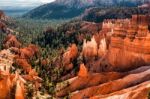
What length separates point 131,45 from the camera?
75.4m

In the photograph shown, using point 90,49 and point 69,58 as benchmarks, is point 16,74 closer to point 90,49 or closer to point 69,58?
point 90,49

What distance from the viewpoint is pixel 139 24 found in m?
75.2

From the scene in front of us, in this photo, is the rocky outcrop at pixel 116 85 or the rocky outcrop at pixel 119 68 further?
the rocky outcrop at pixel 119 68

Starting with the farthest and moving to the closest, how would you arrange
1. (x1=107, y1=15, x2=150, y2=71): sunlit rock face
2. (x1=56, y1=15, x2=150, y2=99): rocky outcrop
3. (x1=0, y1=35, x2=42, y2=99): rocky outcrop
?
(x1=107, y1=15, x2=150, y2=71): sunlit rock face
(x1=56, y1=15, x2=150, y2=99): rocky outcrop
(x1=0, y1=35, x2=42, y2=99): rocky outcrop

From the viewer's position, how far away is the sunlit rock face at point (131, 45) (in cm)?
7300

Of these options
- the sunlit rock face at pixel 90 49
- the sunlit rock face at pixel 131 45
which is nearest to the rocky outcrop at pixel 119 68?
the sunlit rock face at pixel 131 45

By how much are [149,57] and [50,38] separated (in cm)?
9199

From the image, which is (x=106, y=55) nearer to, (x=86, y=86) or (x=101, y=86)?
(x=86, y=86)

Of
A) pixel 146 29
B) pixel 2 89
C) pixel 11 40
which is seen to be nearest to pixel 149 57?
pixel 146 29

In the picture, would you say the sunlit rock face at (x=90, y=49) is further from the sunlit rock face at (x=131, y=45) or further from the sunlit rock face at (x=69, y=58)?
the sunlit rock face at (x=131, y=45)

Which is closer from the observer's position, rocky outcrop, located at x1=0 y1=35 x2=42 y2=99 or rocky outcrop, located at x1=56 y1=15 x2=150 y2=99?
rocky outcrop, located at x1=0 y1=35 x2=42 y2=99

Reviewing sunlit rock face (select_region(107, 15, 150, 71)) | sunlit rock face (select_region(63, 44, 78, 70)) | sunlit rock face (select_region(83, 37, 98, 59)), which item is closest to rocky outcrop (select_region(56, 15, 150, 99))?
sunlit rock face (select_region(107, 15, 150, 71))

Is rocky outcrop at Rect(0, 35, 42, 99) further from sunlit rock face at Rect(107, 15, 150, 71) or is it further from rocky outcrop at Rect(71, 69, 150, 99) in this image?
sunlit rock face at Rect(107, 15, 150, 71)

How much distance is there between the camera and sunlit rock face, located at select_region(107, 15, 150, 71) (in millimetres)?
73000
